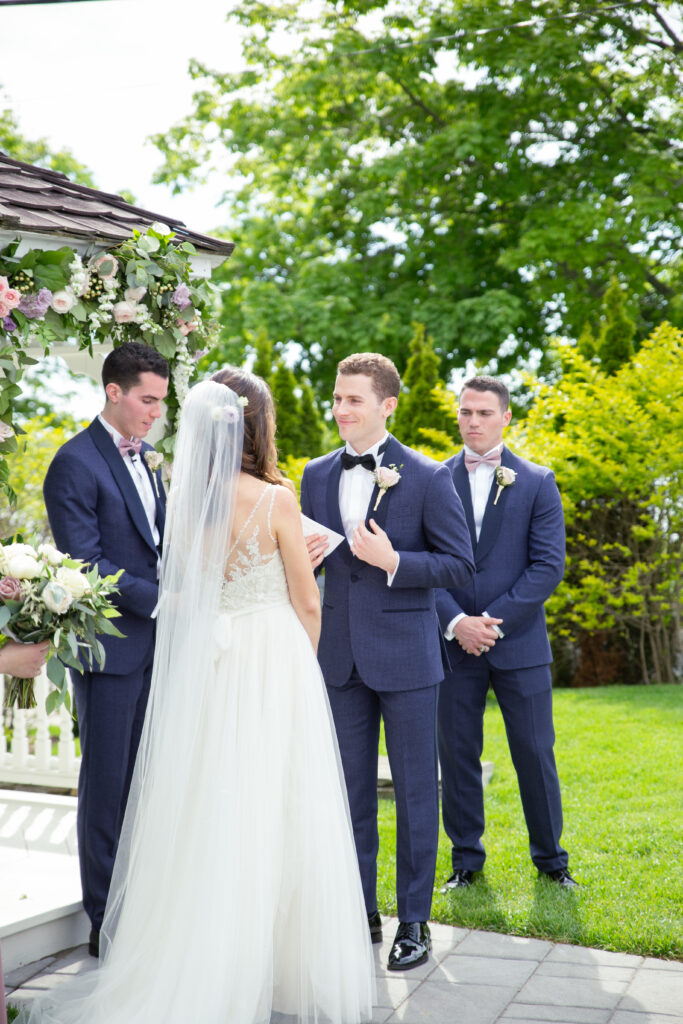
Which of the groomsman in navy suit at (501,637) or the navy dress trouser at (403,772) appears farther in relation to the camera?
the groomsman in navy suit at (501,637)

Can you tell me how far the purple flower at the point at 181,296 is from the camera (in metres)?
4.21

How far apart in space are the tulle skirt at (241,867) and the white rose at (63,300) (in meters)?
1.39

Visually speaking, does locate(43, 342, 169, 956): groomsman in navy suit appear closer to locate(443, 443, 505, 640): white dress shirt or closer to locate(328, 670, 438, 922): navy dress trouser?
locate(328, 670, 438, 922): navy dress trouser

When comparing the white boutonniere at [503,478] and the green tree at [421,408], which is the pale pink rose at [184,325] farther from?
the green tree at [421,408]

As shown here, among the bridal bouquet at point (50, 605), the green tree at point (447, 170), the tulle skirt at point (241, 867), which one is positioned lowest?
the tulle skirt at point (241, 867)

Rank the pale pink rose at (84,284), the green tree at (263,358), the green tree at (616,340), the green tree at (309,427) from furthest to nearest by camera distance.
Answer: the green tree at (263,358) → the green tree at (309,427) → the green tree at (616,340) → the pale pink rose at (84,284)

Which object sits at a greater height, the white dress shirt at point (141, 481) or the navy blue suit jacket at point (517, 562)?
the white dress shirt at point (141, 481)

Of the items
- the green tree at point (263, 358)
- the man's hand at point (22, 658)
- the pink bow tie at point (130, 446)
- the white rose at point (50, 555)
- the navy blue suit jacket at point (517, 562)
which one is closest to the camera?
the man's hand at point (22, 658)

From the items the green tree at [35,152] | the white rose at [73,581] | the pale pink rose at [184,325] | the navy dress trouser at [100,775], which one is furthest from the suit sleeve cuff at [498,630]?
the green tree at [35,152]

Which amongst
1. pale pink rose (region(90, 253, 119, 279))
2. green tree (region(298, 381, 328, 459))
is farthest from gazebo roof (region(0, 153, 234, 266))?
green tree (region(298, 381, 328, 459))

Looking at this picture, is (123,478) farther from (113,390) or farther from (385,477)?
(385,477)

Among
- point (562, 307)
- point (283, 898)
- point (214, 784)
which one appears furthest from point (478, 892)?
point (562, 307)

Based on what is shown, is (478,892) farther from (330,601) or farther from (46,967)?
(46,967)

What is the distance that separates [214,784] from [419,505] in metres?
1.35
